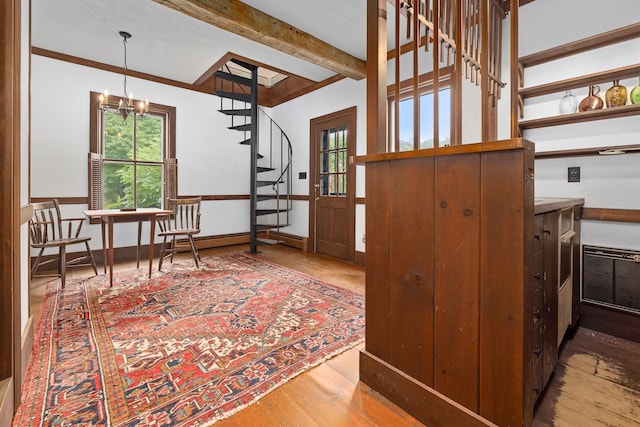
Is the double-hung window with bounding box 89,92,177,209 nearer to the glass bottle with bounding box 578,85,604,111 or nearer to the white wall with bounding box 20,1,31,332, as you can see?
the white wall with bounding box 20,1,31,332

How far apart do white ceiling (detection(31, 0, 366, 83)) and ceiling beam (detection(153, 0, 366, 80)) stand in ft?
0.24

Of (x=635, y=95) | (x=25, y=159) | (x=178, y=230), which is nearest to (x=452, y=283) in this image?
(x=635, y=95)

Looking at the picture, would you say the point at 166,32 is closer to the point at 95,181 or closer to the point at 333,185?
the point at 95,181

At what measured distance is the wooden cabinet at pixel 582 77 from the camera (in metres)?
1.90

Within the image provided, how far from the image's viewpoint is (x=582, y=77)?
2.00 meters

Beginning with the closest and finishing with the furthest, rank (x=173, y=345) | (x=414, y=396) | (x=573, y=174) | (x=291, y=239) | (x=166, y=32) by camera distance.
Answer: (x=414, y=396) → (x=173, y=345) → (x=573, y=174) → (x=166, y=32) → (x=291, y=239)

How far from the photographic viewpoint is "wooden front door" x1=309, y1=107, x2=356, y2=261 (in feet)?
14.1

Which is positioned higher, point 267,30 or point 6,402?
point 267,30

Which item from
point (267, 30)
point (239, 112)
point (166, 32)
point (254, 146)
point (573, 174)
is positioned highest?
point (166, 32)

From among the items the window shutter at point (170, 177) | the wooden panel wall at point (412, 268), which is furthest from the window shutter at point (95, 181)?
the wooden panel wall at point (412, 268)

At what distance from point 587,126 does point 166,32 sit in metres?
4.10

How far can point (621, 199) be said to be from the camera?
2072mm

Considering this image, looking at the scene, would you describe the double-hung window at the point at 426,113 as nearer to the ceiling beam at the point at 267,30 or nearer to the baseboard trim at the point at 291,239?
the ceiling beam at the point at 267,30

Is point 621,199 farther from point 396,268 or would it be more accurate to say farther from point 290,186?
point 290,186
